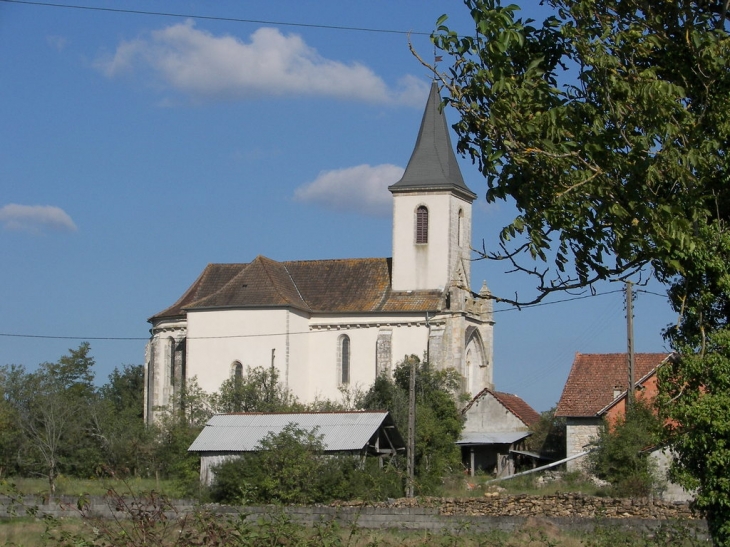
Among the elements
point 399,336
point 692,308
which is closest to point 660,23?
point 692,308

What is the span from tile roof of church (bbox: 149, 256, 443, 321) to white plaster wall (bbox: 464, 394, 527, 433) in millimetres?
4954

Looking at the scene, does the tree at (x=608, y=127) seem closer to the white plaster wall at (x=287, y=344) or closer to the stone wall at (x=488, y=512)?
the stone wall at (x=488, y=512)

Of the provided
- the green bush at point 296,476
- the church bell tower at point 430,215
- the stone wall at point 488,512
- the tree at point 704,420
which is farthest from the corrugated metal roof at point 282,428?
the tree at point 704,420

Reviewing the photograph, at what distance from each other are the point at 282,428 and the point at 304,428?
0.98 meters

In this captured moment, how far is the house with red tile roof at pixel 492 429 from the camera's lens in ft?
161

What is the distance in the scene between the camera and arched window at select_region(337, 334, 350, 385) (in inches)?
2149

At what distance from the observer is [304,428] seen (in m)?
36.6

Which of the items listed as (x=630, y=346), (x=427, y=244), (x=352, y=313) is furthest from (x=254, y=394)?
(x=630, y=346)

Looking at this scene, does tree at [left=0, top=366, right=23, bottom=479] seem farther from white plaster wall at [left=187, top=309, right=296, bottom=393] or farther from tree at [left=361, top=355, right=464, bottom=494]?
tree at [left=361, top=355, right=464, bottom=494]

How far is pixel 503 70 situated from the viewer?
11.3m

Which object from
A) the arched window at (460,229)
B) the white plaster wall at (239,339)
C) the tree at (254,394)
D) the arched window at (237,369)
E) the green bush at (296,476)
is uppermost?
the arched window at (460,229)

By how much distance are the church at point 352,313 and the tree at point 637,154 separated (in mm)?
40222

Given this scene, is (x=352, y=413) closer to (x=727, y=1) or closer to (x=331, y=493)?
(x=331, y=493)

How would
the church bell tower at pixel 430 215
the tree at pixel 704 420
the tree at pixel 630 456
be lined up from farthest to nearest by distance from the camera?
1. the church bell tower at pixel 430 215
2. the tree at pixel 630 456
3. the tree at pixel 704 420
